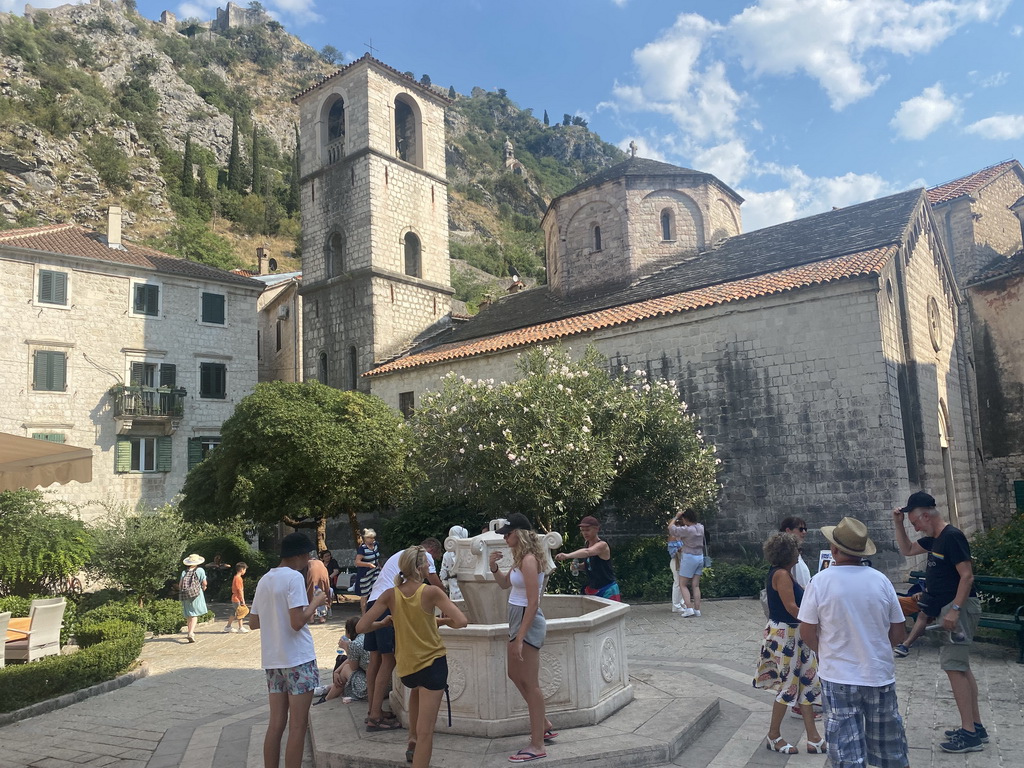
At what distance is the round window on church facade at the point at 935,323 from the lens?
1875 cm

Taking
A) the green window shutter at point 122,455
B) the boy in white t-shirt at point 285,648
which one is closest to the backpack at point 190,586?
the boy in white t-shirt at point 285,648

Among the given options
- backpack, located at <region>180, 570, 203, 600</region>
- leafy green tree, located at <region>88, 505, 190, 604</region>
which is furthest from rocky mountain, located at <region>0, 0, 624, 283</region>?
backpack, located at <region>180, 570, 203, 600</region>

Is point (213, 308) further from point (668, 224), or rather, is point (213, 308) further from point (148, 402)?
point (668, 224)

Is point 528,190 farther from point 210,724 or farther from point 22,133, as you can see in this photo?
point 210,724

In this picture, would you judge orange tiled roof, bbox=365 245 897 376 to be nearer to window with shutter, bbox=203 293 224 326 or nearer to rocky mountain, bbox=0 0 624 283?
window with shutter, bbox=203 293 224 326

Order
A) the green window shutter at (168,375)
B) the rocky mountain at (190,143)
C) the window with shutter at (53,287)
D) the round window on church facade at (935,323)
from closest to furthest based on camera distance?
the round window on church facade at (935,323)
the window with shutter at (53,287)
the green window shutter at (168,375)
the rocky mountain at (190,143)

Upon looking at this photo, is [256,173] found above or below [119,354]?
above

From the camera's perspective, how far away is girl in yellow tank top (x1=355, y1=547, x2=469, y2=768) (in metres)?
4.54

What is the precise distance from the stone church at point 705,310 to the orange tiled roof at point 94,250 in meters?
3.68

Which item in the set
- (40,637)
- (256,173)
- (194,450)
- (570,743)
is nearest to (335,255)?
(194,450)

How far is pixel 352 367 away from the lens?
26.0 meters

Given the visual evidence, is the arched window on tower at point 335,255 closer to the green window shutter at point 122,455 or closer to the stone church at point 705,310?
the stone church at point 705,310

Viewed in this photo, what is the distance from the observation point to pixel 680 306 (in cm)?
1734

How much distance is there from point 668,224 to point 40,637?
2043cm
